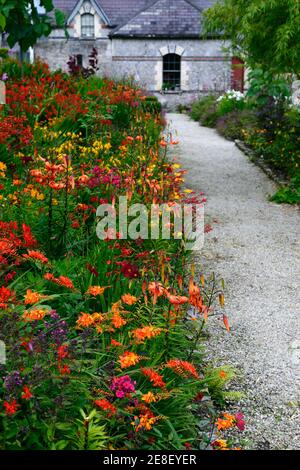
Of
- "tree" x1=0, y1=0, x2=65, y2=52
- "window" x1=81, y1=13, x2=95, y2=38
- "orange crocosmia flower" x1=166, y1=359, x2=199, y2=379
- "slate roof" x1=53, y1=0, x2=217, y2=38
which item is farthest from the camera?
"window" x1=81, y1=13, x2=95, y2=38

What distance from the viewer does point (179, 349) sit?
146 inches

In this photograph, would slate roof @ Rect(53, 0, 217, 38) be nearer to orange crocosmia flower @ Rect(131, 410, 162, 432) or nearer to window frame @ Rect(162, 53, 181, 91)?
window frame @ Rect(162, 53, 181, 91)

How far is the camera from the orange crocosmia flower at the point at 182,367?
2.86m

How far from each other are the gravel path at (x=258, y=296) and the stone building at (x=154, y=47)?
1858 cm

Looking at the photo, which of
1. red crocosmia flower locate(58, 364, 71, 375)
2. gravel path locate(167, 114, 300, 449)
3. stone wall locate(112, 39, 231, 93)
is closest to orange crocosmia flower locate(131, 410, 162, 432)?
red crocosmia flower locate(58, 364, 71, 375)

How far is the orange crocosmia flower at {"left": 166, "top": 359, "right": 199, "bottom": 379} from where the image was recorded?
286 centimetres

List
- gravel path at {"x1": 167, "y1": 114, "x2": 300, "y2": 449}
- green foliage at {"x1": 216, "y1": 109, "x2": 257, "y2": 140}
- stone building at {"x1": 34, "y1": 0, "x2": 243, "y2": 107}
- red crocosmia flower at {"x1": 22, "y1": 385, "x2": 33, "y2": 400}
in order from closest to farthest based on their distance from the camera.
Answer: red crocosmia flower at {"x1": 22, "y1": 385, "x2": 33, "y2": 400}
gravel path at {"x1": 167, "y1": 114, "x2": 300, "y2": 449}
green foliage at {"x1": 216, "y1": 109, "x2": 257, "y2": 140}
stone building at {"x1": 34, "y1": 0, "x2": 243, "y2": 107}

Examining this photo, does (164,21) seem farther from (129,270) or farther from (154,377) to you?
(154,377)

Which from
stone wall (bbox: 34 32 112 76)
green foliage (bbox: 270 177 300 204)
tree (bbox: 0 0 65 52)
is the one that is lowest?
green foliage (bbox: 270 177 300 204)

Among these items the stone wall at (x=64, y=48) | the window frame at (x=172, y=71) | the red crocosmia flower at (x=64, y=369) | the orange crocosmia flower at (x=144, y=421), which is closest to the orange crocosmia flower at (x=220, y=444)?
the orange crocosmia flower at (x=144, y=421)

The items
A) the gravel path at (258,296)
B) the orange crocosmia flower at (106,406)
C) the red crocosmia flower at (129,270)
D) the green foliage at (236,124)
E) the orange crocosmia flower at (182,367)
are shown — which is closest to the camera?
the orange crocosmia flower at (106,406)

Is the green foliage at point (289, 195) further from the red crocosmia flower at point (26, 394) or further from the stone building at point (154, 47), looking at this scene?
the stone building at point (154, 47)

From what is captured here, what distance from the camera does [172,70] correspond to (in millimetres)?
28188
